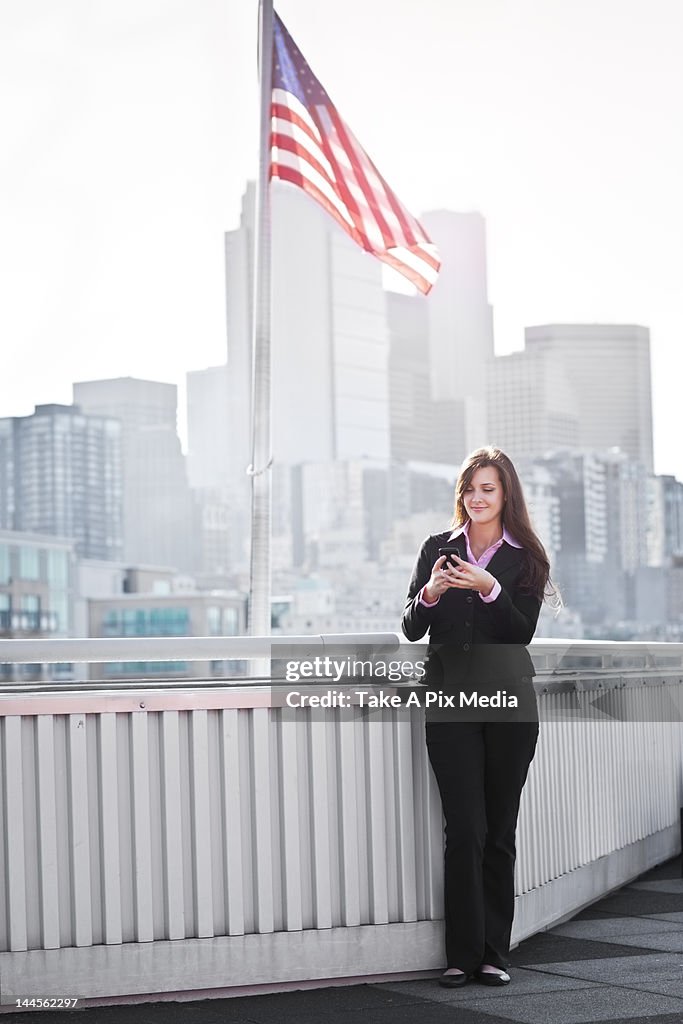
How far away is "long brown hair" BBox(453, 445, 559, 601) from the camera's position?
3.28 m

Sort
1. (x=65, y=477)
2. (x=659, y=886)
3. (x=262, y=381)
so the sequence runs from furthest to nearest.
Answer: (x=65, y=477) → (x=262, y=381) → (x=659, y=886)

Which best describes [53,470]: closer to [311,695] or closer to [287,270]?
[287,270]

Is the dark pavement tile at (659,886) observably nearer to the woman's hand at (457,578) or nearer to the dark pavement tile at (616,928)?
the dark pavement tile at (616,928)

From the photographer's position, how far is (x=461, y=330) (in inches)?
5172

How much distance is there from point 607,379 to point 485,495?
120916 millimetres

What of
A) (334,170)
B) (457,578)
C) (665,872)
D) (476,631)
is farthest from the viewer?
(334,170)

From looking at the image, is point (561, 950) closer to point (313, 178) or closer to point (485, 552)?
point (485, 552)

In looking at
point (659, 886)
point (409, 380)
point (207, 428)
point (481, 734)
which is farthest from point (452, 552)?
point (409, 380)

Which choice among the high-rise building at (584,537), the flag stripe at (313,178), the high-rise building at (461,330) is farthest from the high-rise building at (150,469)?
the flag stripe at (313,178)

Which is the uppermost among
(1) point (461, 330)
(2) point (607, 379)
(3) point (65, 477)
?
(1) point (461, 330)

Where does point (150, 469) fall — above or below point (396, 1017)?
above

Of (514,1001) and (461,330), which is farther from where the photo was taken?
(461,330)

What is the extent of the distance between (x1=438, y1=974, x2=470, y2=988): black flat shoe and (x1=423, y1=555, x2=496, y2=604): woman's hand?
37.1 inches

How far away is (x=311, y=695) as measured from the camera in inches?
125
